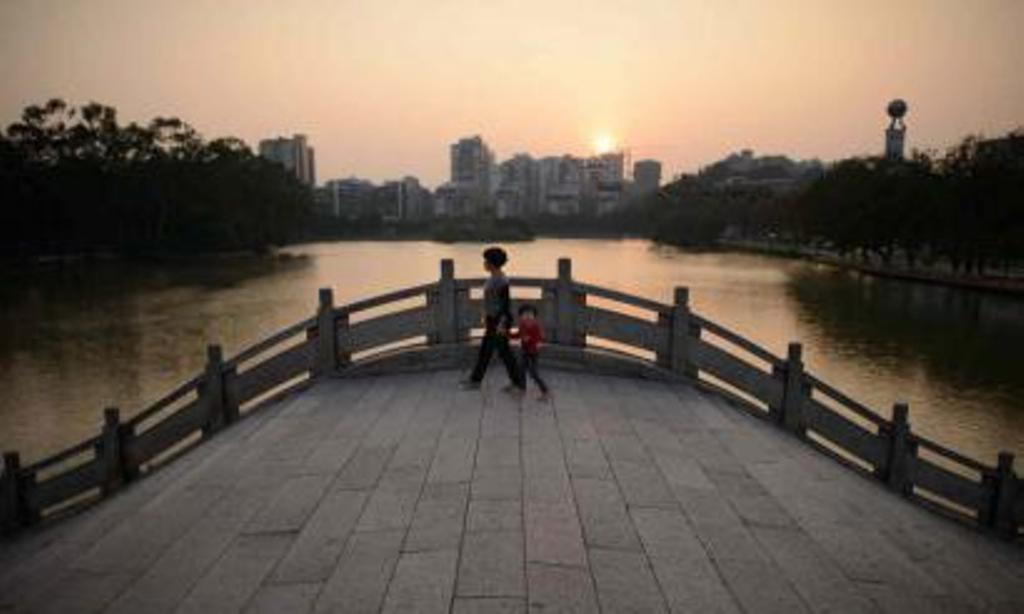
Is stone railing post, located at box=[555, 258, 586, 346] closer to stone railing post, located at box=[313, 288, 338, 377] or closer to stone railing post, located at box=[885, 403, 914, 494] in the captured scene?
stone railing post, located at box=[313, 288, 338, 377]

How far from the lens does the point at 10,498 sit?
26.7 ft

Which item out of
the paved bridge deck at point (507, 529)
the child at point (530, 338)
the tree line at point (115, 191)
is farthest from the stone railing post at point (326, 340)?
the tree line at point (115, 191)

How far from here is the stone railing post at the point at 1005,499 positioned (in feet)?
26.1

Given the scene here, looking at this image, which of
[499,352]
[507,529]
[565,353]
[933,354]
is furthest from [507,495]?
[933,354]

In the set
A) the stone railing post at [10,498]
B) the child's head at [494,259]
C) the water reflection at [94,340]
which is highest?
the child's head at [494,259]

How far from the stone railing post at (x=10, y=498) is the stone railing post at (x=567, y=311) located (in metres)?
7.31

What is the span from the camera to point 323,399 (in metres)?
9.88

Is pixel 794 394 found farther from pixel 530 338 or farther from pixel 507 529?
pixel 507 529

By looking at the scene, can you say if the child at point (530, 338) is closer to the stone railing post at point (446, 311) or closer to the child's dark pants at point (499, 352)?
the child's dark pants at point (499, 352)

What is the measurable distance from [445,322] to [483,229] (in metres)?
142

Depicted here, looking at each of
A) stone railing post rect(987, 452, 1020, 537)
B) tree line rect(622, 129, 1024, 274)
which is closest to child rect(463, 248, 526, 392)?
stone railing post rect(987, 452, 1020, 537)

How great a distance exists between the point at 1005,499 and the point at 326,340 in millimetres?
9129

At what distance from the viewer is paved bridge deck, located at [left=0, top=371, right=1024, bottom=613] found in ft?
16.6

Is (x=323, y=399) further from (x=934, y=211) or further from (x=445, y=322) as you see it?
(x=934, y=211)
